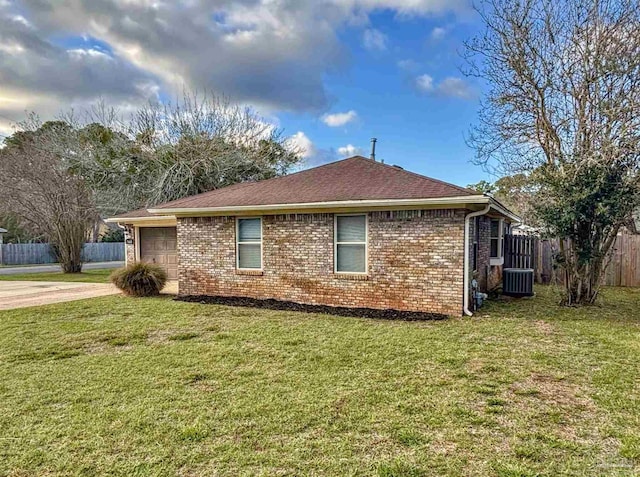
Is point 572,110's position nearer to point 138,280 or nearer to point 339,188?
point 339,188

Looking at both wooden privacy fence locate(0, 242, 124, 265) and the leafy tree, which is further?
wooden privacy fence locate(0, 242, 124, 265)

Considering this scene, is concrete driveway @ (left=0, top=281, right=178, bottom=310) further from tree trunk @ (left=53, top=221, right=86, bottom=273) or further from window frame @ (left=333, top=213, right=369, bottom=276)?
window frame @ (left=333, top=213, right=369, bottom=276)

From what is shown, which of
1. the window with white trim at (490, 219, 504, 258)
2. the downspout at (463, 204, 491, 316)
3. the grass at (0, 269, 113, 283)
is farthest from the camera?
the grass at (0, 269, 113, 283)

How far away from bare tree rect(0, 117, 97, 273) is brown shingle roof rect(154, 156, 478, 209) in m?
12.5

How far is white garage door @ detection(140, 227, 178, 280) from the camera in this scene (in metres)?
14.8

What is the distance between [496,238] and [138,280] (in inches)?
424

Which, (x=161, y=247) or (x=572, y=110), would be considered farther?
(x=161, y=247)

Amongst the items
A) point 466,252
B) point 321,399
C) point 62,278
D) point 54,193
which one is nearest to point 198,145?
point 54,193

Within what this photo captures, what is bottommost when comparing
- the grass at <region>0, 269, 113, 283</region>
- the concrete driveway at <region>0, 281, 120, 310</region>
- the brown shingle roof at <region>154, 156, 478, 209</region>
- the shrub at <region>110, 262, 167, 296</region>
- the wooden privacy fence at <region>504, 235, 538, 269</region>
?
the grass at <region>0, 269, 113, 283</region>

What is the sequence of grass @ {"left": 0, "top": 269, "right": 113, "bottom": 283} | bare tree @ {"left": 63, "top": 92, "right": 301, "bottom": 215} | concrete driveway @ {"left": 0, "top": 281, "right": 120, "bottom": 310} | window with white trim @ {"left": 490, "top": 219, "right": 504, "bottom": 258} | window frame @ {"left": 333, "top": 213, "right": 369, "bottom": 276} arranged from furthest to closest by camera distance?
bare tree @ {"left": 63, "top": 92, "right": 301, "bottom": 215}
grass @ {"left": 0, "top": 269, "right": 113, "bottom": 283}
window with white trim @ {"left": 490, "top": 219, "right": 504, "bottom": 258}
concrete driveway @ {"left": 0, "top": 281, "right": 120, "bottom": 310}
window frame @ {"left": 333, "top": 213, "right": 369, "bottom": 276}

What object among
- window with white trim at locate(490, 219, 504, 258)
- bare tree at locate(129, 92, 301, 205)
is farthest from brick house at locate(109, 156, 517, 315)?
bare tree at locate(129, 92, 301, 205)

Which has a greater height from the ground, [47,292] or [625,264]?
[625,264]

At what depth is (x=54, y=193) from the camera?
20.5m

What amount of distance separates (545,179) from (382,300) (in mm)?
4650
